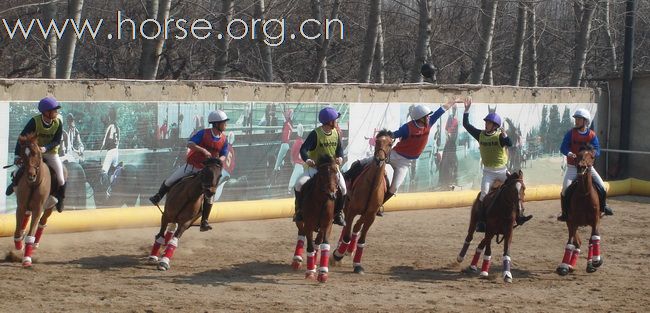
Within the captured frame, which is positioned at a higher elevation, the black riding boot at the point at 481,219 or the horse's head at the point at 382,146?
the horse's head at the point at 382,146

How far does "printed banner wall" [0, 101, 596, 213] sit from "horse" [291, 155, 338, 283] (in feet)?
21.8

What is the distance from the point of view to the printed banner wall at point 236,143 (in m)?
19.1

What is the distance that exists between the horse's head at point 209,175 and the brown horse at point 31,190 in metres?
2.31

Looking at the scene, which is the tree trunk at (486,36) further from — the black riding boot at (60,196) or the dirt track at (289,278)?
the black riding boot at (60,196)

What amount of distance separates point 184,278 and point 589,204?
6.53m

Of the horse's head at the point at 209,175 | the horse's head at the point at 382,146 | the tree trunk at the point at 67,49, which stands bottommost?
the horse's head at the point at 209,175

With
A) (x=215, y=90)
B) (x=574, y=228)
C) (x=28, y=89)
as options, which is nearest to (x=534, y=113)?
(x=215, y=90)

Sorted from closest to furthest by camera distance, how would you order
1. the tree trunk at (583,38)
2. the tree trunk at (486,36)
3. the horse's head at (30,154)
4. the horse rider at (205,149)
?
the horse's head at (30,154)
the horse rider at (205,149)
the tree trunk at (486,36)
the tree trunk at (583,38)

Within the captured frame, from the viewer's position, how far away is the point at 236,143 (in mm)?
21719

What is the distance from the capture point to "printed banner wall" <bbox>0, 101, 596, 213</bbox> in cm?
1914

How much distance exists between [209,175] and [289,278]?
1.89 meters

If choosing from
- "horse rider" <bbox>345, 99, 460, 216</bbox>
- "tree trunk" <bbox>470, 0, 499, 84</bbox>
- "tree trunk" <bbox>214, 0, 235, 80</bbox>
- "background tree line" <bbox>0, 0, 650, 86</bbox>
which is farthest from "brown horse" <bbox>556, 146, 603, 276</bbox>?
"tree trunk" <bbox>470, 0, 499, 84</bbox>

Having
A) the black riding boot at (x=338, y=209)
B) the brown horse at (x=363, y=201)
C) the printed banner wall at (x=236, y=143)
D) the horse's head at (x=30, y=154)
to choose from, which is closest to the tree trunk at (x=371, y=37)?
the printed banner wall at (x=236, y=143)

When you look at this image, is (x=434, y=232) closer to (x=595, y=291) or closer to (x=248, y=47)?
(x=595, y=291)
